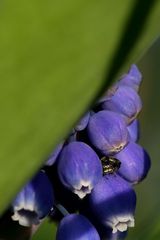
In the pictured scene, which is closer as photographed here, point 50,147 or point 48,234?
point 50,147

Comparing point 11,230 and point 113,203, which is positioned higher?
point 11,230

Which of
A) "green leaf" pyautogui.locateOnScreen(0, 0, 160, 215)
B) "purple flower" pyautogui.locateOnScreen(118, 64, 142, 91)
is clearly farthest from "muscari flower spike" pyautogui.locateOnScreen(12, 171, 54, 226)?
"green leaf" pyautogui.locateOnScreen(0, 0, 160, 215)

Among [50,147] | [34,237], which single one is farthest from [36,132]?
[34,237]

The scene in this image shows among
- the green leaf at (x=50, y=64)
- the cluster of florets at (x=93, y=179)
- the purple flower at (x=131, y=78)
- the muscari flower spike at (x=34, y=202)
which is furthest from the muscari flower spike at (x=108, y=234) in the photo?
the green leaf at (x=50, y=64)

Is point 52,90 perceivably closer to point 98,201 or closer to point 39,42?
point 39,42

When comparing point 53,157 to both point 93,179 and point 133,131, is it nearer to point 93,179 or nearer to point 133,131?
point 93,179

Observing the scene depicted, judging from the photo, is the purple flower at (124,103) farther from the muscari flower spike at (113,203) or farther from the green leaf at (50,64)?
the green leaf at (50,64)

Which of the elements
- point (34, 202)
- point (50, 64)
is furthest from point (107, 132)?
point (50, 64)

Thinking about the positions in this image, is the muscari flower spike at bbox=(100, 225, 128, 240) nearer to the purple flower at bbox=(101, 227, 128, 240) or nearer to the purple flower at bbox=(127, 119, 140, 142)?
the purple flower at bbox=(101, 227, 128, 240)
